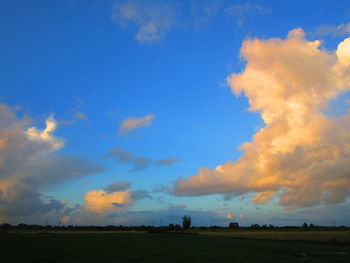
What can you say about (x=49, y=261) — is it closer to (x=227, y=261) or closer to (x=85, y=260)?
(x=85, y=260)

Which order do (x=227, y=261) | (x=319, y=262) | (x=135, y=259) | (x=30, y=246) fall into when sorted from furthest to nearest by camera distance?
(x=30, y=246), (x=135, y=259), (x=227, y=261), (x=319, y=262)

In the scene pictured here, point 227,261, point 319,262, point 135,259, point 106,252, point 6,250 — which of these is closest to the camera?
point 319,262

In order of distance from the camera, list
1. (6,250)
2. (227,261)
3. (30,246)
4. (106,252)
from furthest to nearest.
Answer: (30,246) < (6,250) < (106,252) < (227,261)

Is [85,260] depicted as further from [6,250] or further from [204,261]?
[6,250]

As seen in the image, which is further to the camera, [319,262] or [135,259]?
[135,259]

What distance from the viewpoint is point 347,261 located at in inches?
1732

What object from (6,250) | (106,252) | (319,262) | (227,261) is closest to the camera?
(319,262)

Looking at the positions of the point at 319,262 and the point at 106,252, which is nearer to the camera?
the point at 319,262

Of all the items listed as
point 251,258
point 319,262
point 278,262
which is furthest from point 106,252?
point 319,262

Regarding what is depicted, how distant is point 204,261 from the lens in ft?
153

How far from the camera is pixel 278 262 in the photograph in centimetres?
4412

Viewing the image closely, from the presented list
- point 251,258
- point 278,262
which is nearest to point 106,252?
point 251,258

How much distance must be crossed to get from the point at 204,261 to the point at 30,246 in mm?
43999

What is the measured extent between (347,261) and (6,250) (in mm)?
61673
